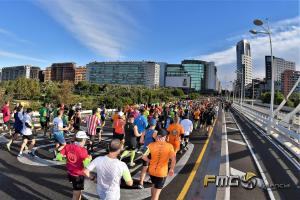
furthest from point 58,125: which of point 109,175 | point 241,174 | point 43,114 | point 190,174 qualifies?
point 109,175

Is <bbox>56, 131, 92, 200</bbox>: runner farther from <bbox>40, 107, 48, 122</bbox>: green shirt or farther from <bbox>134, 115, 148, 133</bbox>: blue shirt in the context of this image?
<bbox>40, 107, 48, 122</bbox>: green shirt

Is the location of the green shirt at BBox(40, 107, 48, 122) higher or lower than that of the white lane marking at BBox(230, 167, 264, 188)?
higher

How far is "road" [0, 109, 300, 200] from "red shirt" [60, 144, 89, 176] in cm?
164

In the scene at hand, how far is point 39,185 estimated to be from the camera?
7781 mm

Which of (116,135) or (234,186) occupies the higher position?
(116,135)

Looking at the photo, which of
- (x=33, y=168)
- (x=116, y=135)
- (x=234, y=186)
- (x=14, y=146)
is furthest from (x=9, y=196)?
(x=14, y=146)

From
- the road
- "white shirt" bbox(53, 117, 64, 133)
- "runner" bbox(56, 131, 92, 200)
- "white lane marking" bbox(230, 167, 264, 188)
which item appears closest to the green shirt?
the road

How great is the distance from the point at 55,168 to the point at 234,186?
520 centimetres

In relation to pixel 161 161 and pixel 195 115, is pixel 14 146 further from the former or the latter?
pixel 195 115

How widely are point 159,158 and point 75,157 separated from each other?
5.07ft

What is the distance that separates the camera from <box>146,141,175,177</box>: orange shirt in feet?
19.6

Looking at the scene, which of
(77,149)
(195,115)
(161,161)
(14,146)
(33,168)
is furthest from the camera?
(195,115)

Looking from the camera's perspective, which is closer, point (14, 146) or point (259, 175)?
point (259, 175)

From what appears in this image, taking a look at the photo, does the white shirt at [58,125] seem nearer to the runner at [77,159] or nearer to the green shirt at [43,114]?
the runner at [77,159]
